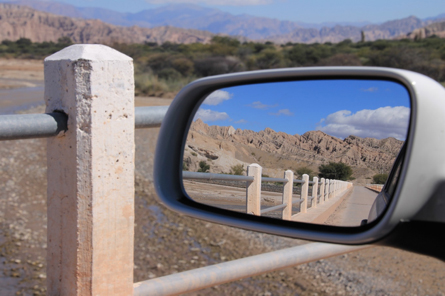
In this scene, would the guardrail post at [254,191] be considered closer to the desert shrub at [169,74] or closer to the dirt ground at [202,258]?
the dirt ground at [202,258]

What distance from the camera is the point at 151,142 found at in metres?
12.3

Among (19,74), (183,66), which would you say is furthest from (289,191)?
(19,74)

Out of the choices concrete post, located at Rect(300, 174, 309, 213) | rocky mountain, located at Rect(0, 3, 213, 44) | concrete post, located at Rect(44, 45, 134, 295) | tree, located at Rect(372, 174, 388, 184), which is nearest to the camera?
tree, located at Rect(372, 174, 388, 184)

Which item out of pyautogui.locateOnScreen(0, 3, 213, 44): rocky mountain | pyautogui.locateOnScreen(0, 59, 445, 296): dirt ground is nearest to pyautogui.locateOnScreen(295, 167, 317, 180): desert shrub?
pyautogui.locateOnScreen(0, 59, 445, 296): dirt ground

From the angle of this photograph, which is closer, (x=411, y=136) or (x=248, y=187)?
(x=411, y=136)

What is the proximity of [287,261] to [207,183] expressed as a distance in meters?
0.81

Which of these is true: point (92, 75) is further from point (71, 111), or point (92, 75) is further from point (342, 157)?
point (342, 157)

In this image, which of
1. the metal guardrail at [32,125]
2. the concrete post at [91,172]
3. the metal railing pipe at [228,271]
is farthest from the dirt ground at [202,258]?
the metal guardrail at [32,125]

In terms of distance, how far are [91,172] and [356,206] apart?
3.00 feet

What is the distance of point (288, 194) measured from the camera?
1067 millimetres

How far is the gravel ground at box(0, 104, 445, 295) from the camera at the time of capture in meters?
4.80

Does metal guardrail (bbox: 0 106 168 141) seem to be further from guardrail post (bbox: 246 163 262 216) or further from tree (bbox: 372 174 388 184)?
tree (bbox: 372 174 388 184)

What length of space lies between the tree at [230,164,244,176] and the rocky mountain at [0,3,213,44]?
11514 centimetres

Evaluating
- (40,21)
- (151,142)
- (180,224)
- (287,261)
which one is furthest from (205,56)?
(40,21)
